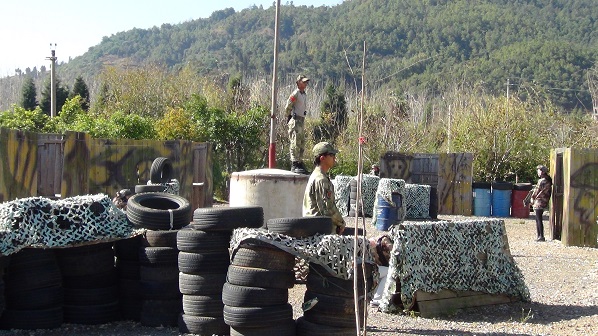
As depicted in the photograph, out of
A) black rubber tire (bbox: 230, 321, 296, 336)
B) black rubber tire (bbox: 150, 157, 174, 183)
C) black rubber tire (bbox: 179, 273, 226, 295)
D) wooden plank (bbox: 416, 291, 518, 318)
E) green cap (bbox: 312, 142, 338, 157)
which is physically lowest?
wooden plank (bbox: 416, 291, 518, 318)

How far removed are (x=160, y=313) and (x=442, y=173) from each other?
874 inches

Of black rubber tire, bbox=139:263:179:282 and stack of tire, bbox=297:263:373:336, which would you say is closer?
stack of tire, bbox=297:263:373:336

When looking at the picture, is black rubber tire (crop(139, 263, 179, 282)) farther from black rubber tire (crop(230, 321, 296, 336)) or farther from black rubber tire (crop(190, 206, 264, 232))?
black rubber tire (crop(230, 321, 296, 336))

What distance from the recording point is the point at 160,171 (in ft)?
51.5

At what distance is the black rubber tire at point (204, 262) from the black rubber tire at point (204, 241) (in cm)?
6

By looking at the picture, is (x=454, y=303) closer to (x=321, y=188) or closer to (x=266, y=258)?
(x=321, y=188)

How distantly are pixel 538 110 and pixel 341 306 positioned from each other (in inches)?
1385

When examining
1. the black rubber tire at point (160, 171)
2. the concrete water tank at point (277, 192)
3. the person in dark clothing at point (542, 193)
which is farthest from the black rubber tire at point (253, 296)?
the person in dark clothing at point (542, 193)

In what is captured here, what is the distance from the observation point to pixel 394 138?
40.5m

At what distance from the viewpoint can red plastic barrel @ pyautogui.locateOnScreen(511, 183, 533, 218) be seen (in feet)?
94.3

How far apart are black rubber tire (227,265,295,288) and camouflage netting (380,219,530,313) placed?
2403 millimetres

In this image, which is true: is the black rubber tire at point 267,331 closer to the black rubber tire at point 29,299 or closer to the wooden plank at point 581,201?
the black rubber tire at point 29,299

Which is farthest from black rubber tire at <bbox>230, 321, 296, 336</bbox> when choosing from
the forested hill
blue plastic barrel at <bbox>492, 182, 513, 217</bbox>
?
the forested hill

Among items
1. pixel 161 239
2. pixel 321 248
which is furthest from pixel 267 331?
pixel 161 239
